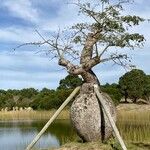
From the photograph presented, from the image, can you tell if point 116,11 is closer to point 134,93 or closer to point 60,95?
point 60,95

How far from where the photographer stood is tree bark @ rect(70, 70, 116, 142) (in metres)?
15.1

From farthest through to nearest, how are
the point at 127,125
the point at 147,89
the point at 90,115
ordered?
the point at 147,89, the point at 127,125, the point at 90,115

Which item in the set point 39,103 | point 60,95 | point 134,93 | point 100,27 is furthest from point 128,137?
point 134,93

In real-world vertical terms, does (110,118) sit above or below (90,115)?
below

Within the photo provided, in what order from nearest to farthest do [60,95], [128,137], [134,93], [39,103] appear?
[128,137]
[60,95]
[39,103]
[134,93]

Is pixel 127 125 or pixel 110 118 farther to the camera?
pixel 127 125

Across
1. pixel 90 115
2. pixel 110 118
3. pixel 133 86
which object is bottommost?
pixel 110 118

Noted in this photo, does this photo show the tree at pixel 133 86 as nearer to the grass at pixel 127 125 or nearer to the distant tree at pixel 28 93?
the distant tree at pixel 28 93

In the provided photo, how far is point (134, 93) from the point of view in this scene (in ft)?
225

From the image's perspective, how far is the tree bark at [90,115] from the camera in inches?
593

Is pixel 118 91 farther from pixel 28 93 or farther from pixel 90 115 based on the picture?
pixel 90 115

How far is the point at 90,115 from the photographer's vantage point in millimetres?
15062

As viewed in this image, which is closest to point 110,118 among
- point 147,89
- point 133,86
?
point 133,86

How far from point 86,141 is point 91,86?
1.57 m
